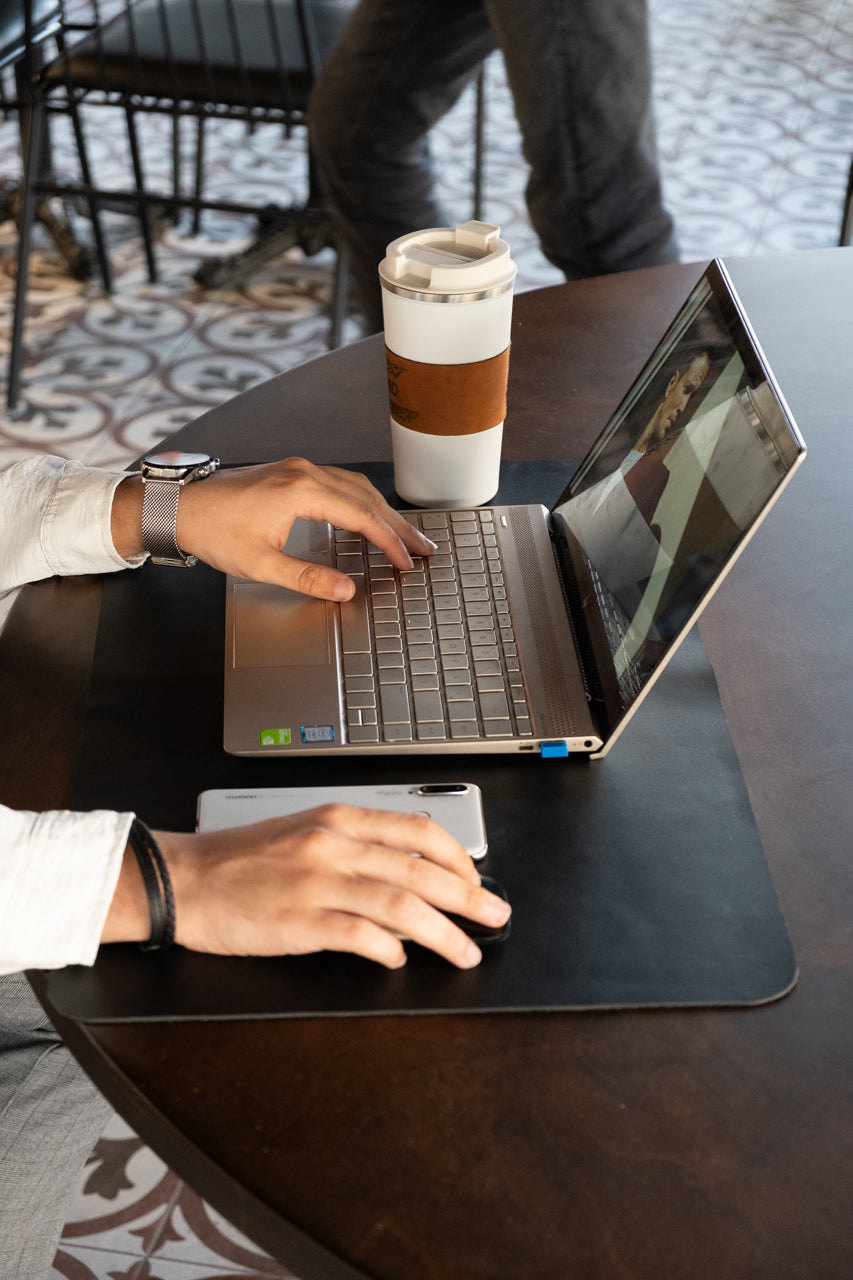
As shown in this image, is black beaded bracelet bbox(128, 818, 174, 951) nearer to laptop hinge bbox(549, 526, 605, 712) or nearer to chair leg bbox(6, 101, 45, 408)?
laptop hinge bbox(549, 526, 605, 712)

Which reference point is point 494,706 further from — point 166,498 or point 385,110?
point 385,110

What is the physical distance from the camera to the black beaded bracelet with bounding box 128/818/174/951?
1.77ft

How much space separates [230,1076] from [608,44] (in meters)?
1.30

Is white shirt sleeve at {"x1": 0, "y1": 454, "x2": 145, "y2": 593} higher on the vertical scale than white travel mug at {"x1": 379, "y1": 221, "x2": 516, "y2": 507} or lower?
lower

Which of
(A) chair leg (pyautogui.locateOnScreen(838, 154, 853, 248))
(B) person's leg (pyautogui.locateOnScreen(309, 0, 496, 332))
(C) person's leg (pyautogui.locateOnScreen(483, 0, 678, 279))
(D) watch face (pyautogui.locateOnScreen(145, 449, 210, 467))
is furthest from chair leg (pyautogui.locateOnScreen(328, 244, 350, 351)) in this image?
(D) watch face (pyautogui.locateOnScreen(145, 449, 210, 467))

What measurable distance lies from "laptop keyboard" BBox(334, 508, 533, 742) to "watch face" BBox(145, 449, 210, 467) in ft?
0.37

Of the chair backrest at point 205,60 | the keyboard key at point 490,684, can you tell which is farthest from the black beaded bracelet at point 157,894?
the chair backrest at point 205,60

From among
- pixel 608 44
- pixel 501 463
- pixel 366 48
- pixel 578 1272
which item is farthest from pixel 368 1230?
pixel 366 48

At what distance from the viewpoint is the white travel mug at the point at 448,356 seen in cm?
75

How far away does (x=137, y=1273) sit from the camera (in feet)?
3.26

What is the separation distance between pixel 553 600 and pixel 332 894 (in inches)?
11.1

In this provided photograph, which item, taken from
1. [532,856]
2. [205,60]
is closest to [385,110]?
[205,60]

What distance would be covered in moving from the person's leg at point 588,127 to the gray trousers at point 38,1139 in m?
1.21

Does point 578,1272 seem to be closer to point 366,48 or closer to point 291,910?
point 291,910
